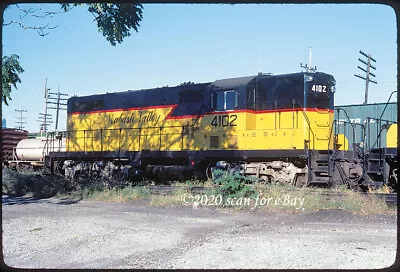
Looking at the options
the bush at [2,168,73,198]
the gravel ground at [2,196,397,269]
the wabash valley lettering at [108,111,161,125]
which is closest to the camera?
the gravel ground at [2,196,397,269]

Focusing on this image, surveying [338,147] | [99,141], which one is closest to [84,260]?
[338,147]

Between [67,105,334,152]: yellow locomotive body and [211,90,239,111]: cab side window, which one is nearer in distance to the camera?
[67,105,334,152]: yellow locomotive body

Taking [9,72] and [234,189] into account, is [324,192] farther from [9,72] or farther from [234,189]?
[9,72]

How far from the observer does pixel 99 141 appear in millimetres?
17531

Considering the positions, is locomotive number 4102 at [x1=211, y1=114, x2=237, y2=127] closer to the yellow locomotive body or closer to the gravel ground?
the yellow locomotive body

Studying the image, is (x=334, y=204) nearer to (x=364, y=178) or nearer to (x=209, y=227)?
(x=364, y=178)

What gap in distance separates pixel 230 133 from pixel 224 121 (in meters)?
0.44

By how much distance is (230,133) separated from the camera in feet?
45.4

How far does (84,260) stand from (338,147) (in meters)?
10.0

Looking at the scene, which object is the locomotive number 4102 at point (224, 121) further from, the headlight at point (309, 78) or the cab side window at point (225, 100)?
the headlight at point (309, 78)

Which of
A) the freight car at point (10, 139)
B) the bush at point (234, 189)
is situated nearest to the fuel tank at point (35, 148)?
the freight car at point (10, 139)

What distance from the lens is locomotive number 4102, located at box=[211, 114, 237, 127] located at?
13703mm

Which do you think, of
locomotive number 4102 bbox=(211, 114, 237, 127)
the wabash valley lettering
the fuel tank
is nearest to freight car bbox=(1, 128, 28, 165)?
the fuel tank

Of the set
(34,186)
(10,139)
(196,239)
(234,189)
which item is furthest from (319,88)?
(10,139)
